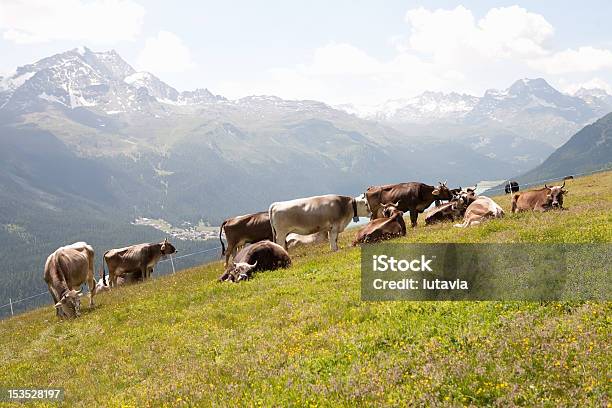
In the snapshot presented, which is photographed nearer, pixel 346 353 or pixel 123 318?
pixel 346 353

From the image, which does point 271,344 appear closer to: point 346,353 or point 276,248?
point 346,353

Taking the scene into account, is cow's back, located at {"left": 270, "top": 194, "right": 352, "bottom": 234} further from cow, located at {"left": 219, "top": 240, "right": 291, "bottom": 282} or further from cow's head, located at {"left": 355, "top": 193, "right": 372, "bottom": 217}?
cow's head, located at {"left": 355, "top": 193, "right": 372, "bottom": 217}

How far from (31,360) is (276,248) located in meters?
10.4

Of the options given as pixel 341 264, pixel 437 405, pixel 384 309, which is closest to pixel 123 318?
pixel 341 264

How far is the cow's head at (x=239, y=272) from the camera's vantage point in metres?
20.1

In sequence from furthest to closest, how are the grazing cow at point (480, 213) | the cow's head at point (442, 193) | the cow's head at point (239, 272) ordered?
the cow's head at point (442, 193) < the grazing cow at point (480, 213) < the cow's head at point (239, 272)

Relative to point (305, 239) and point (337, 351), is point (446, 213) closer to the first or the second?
point (305, 239)

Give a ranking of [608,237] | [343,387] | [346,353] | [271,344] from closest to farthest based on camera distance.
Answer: [343,387], [346,353], [271,344], [608,237]

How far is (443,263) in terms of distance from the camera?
540 inches

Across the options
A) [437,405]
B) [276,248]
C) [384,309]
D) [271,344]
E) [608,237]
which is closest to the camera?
[437,405]

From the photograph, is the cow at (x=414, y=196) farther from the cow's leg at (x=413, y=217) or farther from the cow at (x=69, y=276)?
the cow at (x=69, y=276)

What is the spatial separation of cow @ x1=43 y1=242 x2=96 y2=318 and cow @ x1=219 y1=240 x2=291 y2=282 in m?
6.54

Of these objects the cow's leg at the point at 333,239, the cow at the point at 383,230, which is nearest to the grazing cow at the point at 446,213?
the cow at the point at 383,230

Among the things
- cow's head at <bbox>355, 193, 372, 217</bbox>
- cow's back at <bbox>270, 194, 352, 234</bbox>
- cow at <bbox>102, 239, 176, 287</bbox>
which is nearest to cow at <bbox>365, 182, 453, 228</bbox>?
cow's head at <bbox>355, 193, 372, 217</bbox>
